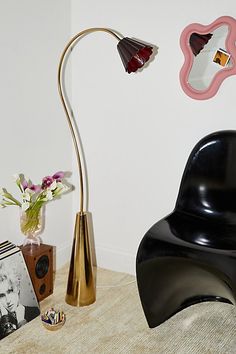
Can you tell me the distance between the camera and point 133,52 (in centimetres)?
215

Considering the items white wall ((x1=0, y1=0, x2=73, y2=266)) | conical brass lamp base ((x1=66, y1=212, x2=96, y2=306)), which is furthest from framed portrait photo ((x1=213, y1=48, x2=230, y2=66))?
conical brass lamp base ((x1=66, y1=212, x2=96, y2=306))

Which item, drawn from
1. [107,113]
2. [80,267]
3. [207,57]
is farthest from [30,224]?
[207,57]

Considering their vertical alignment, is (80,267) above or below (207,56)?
below

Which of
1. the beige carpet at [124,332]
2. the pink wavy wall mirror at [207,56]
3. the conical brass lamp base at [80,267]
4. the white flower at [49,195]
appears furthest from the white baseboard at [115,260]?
the pink wavy wall mirror at [207,56]

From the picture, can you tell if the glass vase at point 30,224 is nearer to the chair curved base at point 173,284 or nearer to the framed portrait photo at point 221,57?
the chair curved base at point 173,284

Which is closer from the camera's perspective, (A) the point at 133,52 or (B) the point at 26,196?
(A) the point at 133,52

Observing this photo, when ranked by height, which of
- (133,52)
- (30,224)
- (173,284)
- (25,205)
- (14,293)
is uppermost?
(133,52)

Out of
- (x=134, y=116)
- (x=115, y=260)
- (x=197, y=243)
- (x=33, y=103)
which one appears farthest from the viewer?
(x=115, y=260)

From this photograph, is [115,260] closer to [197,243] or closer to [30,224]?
[30,224]

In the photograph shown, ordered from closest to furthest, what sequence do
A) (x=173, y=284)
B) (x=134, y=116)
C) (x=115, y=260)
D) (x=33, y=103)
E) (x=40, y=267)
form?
(x=173, y=284), (x=40, y=267), (x=33, y=103), (x=134, y=116), (x=115, y=260)

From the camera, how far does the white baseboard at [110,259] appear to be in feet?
9.81

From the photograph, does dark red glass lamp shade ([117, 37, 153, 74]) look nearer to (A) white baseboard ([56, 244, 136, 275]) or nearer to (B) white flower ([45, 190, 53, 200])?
(B) white flower ([45, 190, 53, 200])

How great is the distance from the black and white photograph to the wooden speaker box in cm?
7

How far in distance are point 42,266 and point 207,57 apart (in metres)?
1.46
